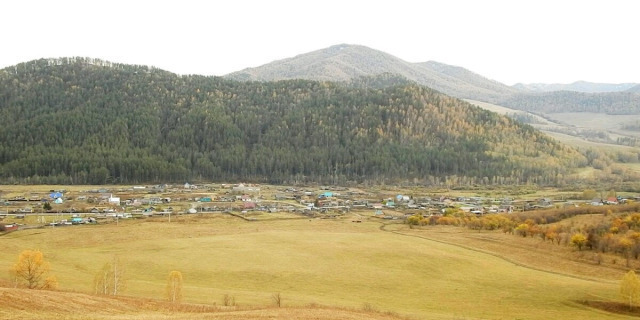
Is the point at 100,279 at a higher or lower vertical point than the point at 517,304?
higher

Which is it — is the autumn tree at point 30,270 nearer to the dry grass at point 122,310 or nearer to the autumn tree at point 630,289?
the dry grass at point 122,310

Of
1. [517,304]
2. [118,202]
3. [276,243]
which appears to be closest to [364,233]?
[276,243]

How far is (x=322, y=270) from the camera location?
6688cm

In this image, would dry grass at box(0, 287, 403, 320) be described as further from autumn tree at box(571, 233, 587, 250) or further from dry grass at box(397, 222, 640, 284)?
autumn tree at box(571, 233, 587, 250)

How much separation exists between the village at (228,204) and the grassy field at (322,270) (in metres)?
19.9

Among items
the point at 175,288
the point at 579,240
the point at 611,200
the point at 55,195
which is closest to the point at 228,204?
the point at 55,195

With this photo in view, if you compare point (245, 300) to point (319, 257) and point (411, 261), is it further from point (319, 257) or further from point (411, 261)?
point (411, 261)

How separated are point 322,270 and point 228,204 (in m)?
69.1

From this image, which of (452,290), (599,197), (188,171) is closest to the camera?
(452,290)

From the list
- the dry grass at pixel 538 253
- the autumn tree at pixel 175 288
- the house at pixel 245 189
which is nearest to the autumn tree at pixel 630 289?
the dry grass at pixel 538 253

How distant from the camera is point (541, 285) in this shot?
62156 mm

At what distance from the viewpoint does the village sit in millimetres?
112438

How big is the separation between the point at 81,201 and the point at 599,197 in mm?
129048

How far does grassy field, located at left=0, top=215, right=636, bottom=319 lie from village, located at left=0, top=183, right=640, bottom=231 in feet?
65.3
